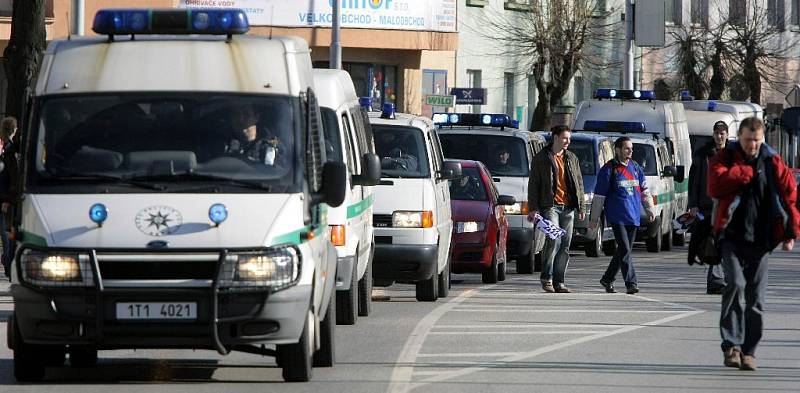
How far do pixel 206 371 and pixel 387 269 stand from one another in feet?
19.2

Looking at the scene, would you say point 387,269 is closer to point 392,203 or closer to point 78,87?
point 392,203

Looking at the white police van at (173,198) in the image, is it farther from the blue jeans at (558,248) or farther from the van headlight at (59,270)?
the blue jeans at (558,248)

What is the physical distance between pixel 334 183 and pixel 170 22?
57.5 inches

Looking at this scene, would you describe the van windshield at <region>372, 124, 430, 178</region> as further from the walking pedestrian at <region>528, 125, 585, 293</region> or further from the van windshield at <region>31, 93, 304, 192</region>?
the van windshield at <region>31, 93, 304, 192</region>

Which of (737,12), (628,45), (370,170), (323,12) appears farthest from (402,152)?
(737,12)

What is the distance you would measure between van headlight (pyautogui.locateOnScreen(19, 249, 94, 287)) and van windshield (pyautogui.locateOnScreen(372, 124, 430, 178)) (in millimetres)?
7642

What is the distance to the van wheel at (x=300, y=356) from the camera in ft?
38.0

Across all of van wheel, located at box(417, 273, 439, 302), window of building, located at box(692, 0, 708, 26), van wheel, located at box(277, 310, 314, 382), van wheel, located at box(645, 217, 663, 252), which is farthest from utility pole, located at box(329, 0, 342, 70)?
window of building, located at box(692, 0, 708, 26)

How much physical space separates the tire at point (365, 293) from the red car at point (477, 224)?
4903mm

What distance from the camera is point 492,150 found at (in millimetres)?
25844

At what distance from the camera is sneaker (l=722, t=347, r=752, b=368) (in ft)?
42.2

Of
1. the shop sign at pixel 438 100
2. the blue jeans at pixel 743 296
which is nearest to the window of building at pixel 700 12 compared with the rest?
the shop sign at pixel 438 100

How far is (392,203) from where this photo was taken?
1827cm

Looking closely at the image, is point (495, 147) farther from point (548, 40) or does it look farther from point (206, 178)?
point (548, 40)
